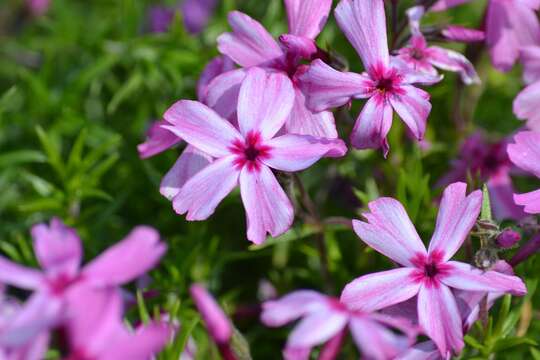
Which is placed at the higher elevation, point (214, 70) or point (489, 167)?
point (214, 70)

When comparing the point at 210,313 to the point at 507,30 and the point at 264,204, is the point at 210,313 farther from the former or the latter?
the point at 507,30

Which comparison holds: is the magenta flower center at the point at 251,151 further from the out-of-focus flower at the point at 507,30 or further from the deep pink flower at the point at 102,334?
the out-of-focus flower at the point at 507,30

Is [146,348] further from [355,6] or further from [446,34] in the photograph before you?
[446,34]

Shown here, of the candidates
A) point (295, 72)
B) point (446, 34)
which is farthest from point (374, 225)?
point (446, 34)

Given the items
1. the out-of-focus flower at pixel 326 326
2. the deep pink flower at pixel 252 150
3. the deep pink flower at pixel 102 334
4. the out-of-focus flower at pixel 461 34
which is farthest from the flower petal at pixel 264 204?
the out-of-focus flower at pixel 461 34

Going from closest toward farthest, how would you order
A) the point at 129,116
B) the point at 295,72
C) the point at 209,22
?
the point at 295,72 → the point at 129,116 → the point at 209,22

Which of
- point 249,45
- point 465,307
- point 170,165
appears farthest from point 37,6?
point 465,307

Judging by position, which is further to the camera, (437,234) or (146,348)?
(437,234)
